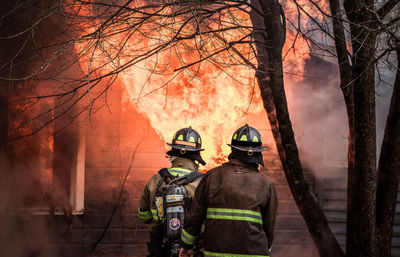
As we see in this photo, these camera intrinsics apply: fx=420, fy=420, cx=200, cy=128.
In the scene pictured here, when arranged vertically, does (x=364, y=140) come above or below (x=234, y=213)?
above

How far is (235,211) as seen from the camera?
3441 mm

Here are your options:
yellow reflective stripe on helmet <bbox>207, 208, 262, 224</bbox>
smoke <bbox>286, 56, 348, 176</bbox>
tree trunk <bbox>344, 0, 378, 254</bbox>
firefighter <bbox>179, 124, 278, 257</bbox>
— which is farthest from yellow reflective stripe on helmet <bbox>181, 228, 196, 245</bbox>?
smoke <bbox>286, 56, 348, 176</bbox>

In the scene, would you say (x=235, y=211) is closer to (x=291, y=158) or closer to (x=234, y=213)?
(x=234, y=213)

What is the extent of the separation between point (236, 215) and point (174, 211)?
0.96 meters

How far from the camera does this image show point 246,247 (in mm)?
3402

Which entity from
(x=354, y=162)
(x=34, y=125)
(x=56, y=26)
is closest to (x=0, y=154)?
(x=34, y=125)

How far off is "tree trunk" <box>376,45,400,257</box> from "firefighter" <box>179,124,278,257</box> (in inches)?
80.9

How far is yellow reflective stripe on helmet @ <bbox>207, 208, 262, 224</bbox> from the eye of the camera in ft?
11.3

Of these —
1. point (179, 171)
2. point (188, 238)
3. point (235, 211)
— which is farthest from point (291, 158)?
point (188, 238)

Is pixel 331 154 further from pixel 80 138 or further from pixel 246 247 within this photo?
pixel 246 247

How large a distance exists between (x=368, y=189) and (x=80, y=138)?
4.94 m

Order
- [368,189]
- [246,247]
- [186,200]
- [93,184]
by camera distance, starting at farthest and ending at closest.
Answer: [93,184] → [368,189] → [186,200] → [246,247]

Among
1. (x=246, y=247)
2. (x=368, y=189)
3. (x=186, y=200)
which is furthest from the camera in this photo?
(x=368, y=189)

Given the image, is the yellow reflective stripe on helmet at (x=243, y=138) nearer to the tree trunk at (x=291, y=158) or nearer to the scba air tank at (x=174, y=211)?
the scba air tank at (x=174, y=211)
